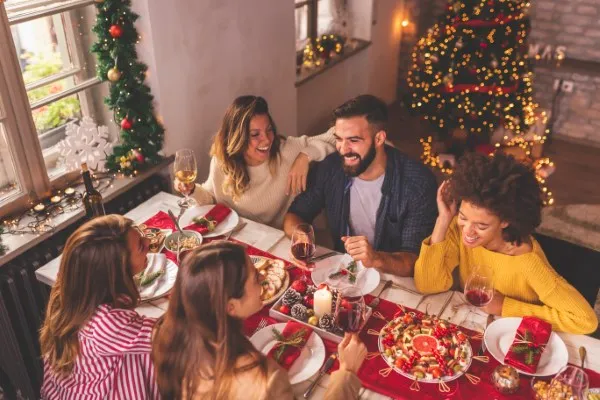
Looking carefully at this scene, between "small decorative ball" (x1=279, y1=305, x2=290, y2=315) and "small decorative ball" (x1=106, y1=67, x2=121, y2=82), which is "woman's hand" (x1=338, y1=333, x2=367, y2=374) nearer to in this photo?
"small decorative ball" (x1=279, y1=305, x2=290, y2=315)

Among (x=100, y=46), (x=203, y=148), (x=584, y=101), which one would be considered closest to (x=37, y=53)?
(x=100, y=46)

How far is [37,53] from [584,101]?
14.6ft

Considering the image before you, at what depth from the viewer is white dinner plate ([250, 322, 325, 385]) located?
66.6 inches

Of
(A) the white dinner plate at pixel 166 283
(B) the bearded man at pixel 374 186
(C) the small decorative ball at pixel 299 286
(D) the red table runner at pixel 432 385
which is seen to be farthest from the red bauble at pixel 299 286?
(A) the white dinner plate at pixel 166 283

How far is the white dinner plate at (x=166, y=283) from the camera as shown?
2.05 meters

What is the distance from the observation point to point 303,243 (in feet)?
6.70

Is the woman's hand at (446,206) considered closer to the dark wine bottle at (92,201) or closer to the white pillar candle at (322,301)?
the white pillar candle at (322,301)

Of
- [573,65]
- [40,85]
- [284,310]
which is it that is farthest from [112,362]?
[573,65]

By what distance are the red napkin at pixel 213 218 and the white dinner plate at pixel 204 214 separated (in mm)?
15

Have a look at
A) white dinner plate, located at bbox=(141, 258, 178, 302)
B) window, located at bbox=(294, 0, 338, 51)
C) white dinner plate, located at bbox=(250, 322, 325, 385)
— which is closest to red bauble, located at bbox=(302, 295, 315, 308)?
white dinner plate, located at bbox=(250, 322, 325, 385)

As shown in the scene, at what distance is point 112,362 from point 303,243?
739 millimetres

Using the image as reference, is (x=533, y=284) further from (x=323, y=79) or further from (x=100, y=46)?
(x=323, y=79)

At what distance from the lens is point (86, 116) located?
286 centimetres

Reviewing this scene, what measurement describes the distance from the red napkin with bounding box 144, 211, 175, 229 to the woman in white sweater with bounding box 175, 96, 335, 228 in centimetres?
18
